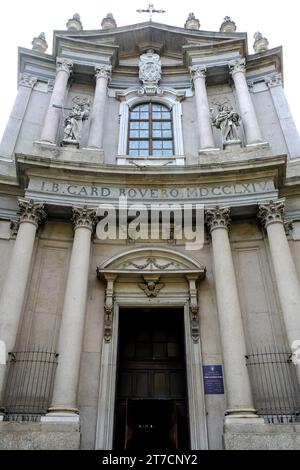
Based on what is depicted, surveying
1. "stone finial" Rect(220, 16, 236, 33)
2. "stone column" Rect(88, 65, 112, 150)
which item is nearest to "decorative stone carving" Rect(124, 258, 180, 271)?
"stone column" Rect(88, 65, 112, 150)

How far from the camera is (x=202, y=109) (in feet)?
50.1

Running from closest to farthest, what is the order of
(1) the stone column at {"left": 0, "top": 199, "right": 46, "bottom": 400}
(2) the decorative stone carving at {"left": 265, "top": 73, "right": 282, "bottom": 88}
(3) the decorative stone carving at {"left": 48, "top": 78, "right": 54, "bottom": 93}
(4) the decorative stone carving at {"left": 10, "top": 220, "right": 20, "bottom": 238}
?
(1) the stone column at {"left": 0, "top": 199, "right": 46, "bottom": 400} → (4) the decorative stone carving at {"left": 10, "top": 220, "right": 20, "bottom": 238} → (3) the decorative stone carving at {"left": 48, "top": 78, "right": 54, "bottom": 93} → (2) the decorative stone carving at {"left": 265, "top": 73, "right": 282, "bottom": 88}

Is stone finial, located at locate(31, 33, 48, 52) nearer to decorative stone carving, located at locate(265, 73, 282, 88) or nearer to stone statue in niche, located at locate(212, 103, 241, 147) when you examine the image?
stone statue in niche, located at locate(212, 103, 241, 147)

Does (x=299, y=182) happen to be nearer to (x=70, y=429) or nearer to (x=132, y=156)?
(x=132, y=156)

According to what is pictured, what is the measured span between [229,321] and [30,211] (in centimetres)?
644

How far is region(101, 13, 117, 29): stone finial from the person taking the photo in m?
19.9

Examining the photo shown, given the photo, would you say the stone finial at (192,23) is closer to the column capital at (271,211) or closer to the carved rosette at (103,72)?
the carved rosette at (103,72)

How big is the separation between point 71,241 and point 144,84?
8.39 m

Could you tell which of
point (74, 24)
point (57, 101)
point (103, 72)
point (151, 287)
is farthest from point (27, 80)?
point (151, 287)

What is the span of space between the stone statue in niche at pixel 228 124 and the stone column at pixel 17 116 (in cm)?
741

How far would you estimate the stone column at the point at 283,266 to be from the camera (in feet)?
33.1

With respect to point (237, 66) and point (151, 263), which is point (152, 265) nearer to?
point (151, 263)

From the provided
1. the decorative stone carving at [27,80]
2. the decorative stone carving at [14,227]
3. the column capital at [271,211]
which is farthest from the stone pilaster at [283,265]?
the decorative stone carving at [27,80]
